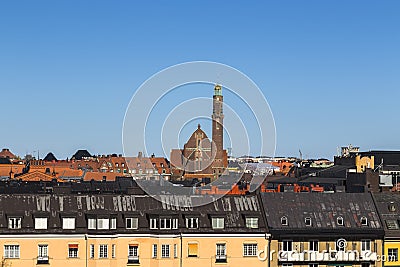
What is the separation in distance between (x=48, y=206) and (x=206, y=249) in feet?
38.2

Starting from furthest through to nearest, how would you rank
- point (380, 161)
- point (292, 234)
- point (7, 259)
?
point (380, 161) → point (292, 234) → point (7, 259)

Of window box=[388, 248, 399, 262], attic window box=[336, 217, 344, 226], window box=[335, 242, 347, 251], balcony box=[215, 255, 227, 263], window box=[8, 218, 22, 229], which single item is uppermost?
attic window box=[336, 217, 344, 226]

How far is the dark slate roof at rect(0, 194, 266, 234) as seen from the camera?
6625 cm

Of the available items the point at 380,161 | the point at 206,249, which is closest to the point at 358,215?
the point at 206,249

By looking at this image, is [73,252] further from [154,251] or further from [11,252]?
[154,251]

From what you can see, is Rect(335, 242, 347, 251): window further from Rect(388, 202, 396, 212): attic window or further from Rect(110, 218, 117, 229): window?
Rect(110, 218, 117, 229): window

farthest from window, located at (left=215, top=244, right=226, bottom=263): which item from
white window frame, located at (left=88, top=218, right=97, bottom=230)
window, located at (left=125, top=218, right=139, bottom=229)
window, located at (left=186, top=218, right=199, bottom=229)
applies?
white window frame, located at (left=88, top=218, right=97, bottom=230)

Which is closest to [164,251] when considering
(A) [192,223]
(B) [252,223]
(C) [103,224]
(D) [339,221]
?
(A) [192,223]

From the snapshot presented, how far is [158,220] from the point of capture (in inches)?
2657

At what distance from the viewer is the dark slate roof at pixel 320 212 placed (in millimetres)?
69062

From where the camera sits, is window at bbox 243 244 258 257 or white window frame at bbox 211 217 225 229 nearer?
window at bbox 243 244 258 257

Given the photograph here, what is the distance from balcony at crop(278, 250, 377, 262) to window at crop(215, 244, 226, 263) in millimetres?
4028

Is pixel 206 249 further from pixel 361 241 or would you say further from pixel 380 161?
pixel 380 161

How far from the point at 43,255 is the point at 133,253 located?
20.5 feet
